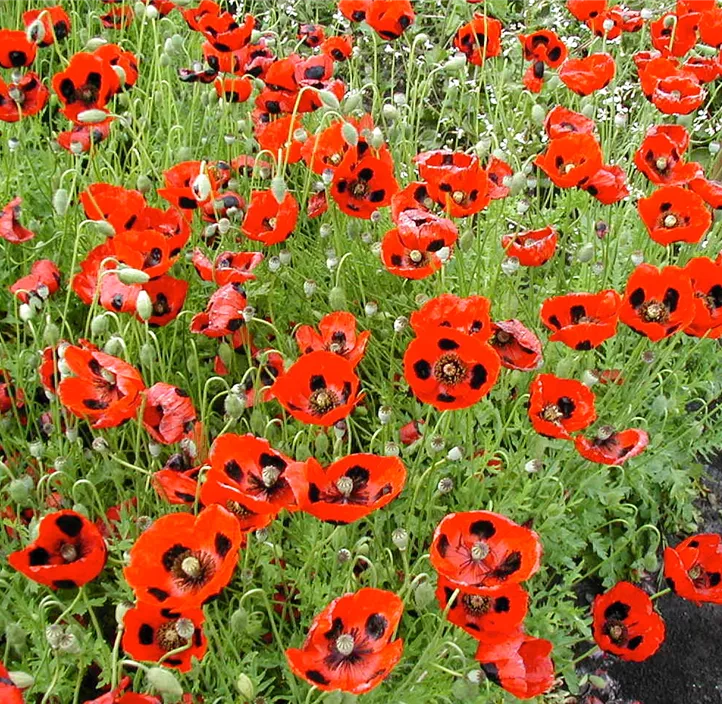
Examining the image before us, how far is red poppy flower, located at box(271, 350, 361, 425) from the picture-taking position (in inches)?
80.6

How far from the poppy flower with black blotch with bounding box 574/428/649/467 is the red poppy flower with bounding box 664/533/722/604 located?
0.91 feet

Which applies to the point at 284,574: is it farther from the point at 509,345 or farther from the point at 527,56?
the point at 527,56

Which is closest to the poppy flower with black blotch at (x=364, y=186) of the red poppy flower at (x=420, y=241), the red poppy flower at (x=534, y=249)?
the red poppy flower at (x=420, y=241)

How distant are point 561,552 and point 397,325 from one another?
0.81 m

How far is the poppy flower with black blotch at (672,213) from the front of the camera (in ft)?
8.31

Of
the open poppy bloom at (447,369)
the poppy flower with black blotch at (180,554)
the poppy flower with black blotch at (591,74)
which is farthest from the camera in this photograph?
the poppy flower with black blotch at (591,74)

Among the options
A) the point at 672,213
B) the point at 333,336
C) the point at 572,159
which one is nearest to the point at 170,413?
the point at 333,336

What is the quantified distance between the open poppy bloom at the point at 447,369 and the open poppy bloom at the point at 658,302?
507 millimetres

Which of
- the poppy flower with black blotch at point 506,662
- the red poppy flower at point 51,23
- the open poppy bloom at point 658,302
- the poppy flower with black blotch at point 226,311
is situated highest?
the red poppy flower at point 51,23

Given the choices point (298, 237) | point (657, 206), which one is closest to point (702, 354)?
point (657, 206)

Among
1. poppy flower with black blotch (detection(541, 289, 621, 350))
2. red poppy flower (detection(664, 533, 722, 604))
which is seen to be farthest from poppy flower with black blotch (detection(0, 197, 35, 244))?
red poppy flower (detection(664, 533, 722, 604))

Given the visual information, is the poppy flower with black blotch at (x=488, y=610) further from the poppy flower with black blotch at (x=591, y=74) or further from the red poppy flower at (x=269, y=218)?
the poppy flower with black blotch at (x=591, y=74)

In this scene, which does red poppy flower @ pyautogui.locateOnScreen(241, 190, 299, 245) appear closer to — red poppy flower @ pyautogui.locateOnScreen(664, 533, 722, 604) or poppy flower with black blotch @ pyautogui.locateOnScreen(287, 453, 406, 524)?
poppy flower with black blotch @ pyautogui.locateOnScreen(287, 453, 406, 524)

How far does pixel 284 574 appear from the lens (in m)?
2.25
